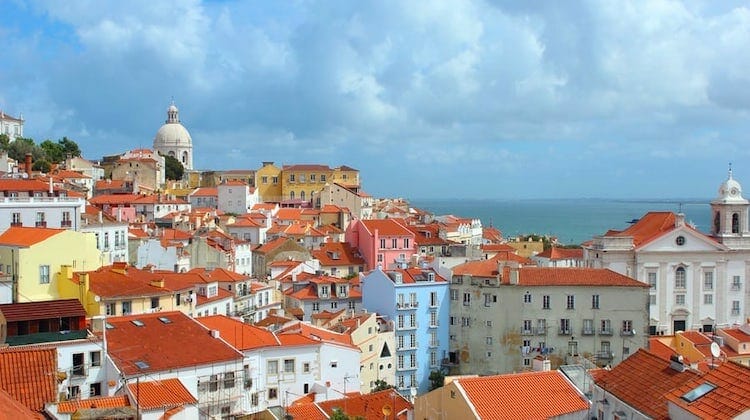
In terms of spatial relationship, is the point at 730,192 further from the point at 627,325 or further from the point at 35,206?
the point at 35,206

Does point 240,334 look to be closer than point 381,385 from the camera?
Yes

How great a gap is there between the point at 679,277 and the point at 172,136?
3743 inches

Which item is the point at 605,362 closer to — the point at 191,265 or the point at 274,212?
the point at 191,265

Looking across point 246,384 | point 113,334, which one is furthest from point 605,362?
point 113,334

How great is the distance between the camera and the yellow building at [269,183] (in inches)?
4176

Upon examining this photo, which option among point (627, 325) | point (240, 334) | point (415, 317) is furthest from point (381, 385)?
point (627, 325)

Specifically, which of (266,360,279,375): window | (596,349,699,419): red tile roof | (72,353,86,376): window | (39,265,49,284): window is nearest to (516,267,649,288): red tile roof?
(266,360,279,375): window

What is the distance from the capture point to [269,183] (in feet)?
350

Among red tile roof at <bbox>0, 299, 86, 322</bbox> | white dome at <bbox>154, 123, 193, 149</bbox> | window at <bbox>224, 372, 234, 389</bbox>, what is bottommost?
window at <bbox>224, 372, 234, 389</bbox>

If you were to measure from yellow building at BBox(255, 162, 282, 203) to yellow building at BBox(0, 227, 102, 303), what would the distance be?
7297cm

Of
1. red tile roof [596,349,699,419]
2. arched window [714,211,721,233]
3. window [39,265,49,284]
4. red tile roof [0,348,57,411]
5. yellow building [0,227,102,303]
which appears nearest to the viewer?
red tile roof [0,348,57,411]

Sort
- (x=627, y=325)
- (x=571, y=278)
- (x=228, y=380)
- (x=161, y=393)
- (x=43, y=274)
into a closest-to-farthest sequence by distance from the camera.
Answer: (x=161, y=393) → (x=228, y=380) → (x=43, y=274) → (x=627, y=325) → (x=571, y=278)

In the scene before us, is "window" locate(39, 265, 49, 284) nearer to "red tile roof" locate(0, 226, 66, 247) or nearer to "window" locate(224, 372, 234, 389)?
"red tile roof" locate(0, 226, 66, 247)

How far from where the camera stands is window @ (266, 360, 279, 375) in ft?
97.5
